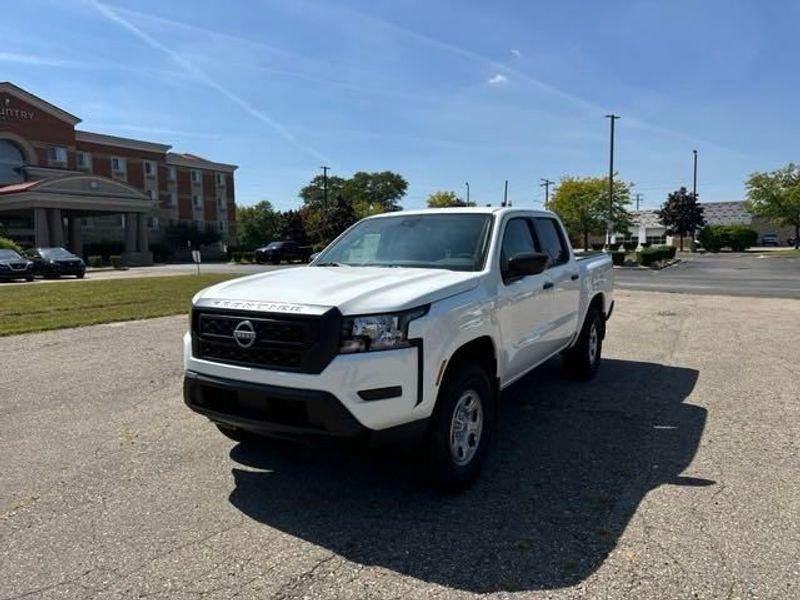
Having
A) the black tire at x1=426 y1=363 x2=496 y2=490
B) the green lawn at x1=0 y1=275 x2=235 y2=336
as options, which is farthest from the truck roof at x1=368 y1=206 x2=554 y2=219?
the green lawn at x1=0 y1=275 x2=235 y2=336

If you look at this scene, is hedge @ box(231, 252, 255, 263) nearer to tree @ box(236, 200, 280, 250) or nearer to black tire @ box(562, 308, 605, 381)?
tree @ box(236, 200, 280, 250)

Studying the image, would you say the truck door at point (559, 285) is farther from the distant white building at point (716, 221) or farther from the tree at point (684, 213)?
the distant white building at point (716, 221)

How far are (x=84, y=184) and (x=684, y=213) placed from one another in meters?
61.6

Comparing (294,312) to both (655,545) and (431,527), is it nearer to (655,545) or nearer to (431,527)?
(431,527)

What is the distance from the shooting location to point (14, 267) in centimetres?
2716

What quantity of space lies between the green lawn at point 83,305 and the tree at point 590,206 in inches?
2042

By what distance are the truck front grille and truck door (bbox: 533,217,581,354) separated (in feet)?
8.67

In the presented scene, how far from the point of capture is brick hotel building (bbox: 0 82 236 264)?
47.1 m

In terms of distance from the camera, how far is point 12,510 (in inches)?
149

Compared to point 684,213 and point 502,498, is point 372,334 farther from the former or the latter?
point 684,213

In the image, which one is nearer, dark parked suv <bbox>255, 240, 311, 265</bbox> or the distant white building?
dark parked suv <bbox>255, 240, 311, 265</bbox>

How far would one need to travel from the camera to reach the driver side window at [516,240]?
15.8ft

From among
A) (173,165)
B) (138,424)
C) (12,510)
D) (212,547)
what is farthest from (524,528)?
(173,165)

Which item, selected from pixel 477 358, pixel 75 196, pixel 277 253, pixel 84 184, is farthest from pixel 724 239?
pixel 477 358
